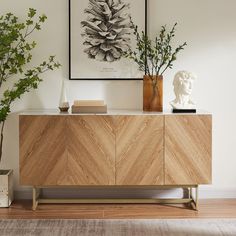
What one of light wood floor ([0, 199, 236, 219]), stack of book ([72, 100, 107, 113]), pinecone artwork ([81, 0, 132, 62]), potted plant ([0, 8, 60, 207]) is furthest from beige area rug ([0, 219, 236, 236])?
pinecone artwork ([81, 0, 132, 62])

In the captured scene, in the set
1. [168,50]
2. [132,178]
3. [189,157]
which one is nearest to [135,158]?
[132,178]

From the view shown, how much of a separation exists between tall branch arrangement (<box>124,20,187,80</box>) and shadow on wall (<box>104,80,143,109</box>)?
17cm

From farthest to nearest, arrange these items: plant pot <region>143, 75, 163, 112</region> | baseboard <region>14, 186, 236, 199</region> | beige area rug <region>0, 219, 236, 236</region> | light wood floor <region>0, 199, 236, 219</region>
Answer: baseboard <region>14, 186, 236, 199</region>
plant pot <region>143, 75, 163, 112</region>
light wood floor <region>0, 199, 236, 219</region>
beige area rug <region>0, 219, 236, 236</region>

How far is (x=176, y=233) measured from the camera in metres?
3.08

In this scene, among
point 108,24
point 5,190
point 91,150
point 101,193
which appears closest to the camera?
point 91,150

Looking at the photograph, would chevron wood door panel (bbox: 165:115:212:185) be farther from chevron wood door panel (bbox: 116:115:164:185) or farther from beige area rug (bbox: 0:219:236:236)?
beige area rug (bbox: 0:219:236:236)

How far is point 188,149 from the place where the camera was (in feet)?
11.5

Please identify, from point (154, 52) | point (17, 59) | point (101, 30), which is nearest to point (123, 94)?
point (154, 52)

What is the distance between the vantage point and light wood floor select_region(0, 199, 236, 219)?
3451 mm

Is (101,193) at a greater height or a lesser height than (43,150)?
lesser

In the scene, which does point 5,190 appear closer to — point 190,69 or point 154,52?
point 154,52

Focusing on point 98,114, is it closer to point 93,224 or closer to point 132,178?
point 132,178

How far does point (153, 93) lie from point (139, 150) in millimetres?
494

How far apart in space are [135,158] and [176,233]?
0.69 m
